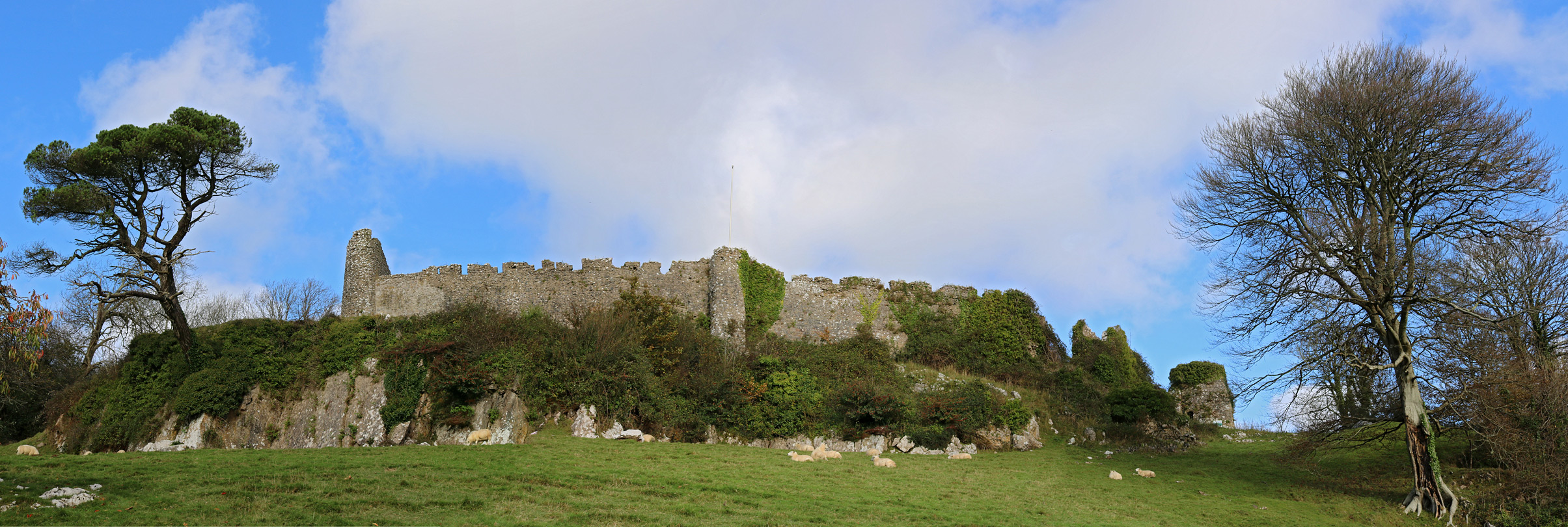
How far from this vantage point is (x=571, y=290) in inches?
1056

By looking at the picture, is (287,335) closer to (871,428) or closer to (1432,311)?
(871,428)

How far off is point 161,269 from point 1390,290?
88.9 feet

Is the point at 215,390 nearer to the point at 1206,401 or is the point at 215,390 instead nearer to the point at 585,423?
the point at 585,423

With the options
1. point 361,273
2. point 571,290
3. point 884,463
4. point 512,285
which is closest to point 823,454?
point 884,463

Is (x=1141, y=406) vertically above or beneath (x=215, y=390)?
above

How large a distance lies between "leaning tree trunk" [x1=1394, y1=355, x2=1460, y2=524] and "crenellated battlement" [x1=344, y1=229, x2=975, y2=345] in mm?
15460

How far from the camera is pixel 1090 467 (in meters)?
19.3

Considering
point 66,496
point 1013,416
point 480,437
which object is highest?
point 1013,416

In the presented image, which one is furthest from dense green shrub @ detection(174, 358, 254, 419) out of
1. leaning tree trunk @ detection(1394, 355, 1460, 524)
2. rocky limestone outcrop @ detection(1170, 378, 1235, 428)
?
rocky limestone outcrop @ detection(1170, 378, 1235, 428)

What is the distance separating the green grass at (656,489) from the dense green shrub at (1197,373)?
7.88 meters

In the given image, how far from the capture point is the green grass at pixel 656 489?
10.2m

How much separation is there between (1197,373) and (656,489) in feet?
70.5

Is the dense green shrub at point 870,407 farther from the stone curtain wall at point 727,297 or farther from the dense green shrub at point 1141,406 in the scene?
the dense green shrub at point 1141,406

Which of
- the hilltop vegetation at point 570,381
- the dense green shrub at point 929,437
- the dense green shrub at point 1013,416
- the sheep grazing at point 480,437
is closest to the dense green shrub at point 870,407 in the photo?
the hilltop vegetation at point 570,381
